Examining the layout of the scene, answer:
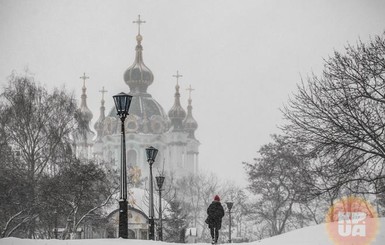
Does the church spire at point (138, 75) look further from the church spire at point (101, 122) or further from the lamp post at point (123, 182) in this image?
the lamp post at point (123, 182)

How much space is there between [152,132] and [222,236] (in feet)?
107

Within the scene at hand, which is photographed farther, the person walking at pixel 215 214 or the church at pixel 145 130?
the church at pixel 145 130

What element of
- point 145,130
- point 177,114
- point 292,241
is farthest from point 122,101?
point 177,114

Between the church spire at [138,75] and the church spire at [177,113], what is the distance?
16.1 ft

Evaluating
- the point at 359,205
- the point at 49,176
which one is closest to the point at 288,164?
the point at 359,205

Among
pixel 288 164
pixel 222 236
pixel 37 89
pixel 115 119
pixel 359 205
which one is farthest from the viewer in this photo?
pixel 115 119

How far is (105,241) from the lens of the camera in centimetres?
1582

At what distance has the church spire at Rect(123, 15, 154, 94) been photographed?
104 m

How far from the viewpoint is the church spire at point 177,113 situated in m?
106

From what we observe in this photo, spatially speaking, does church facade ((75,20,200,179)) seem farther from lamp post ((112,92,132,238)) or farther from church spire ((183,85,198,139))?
lamp post ((112,92,132,238))

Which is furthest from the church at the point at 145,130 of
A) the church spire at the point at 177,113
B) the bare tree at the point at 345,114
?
the bare tree at the point at 345,114

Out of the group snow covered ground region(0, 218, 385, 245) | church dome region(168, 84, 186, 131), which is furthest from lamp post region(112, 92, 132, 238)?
church dome region(168, 84, 186, 131)

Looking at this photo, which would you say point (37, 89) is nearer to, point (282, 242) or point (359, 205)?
point (359, 205)

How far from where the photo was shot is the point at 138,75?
104250 mm
